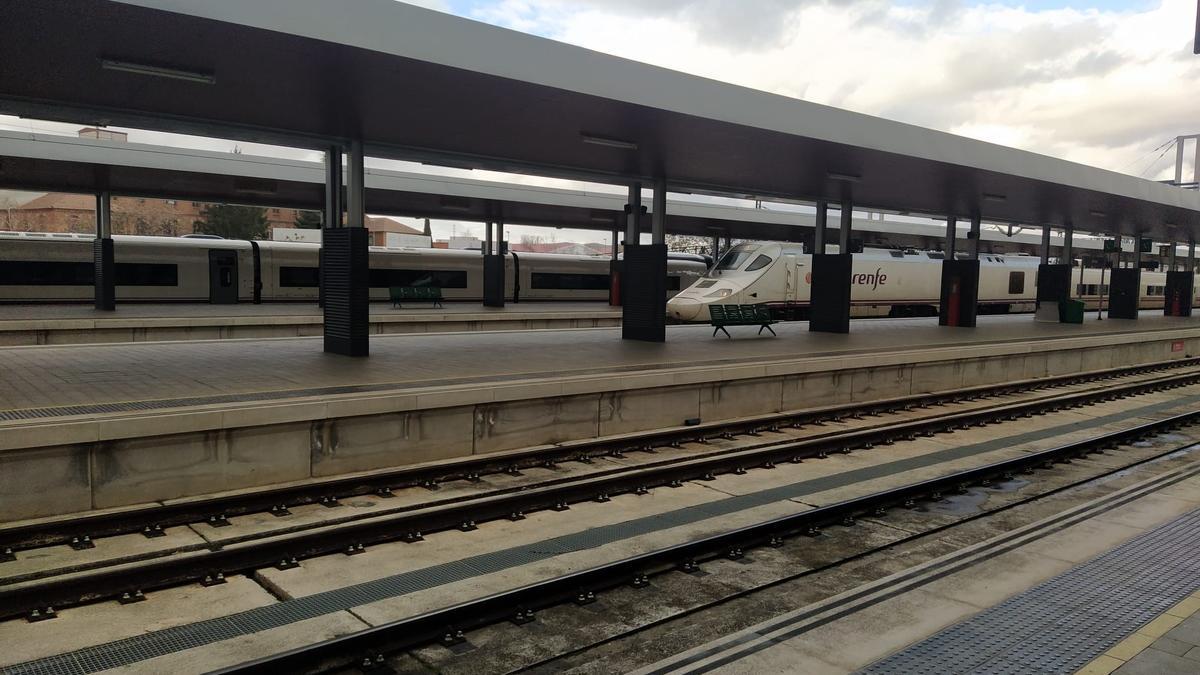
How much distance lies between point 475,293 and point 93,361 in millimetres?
19317

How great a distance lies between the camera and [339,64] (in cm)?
866

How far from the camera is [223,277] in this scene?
82.1 feet

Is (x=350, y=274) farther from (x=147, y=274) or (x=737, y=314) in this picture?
(x=147, y=274)

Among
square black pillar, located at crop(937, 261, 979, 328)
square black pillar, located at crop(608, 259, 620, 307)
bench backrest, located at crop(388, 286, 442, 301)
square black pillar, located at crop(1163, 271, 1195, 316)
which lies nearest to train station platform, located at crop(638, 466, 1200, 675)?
square black pillar, located at crop(937, 261, 979, 328)

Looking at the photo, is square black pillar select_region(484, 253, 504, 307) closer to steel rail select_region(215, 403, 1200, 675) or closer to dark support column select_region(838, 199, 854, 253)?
dark support column select_region(838, 199, 854, 253)

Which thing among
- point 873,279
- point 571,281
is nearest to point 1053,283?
point 873,279

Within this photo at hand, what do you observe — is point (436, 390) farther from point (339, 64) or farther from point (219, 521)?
point (339, 64)

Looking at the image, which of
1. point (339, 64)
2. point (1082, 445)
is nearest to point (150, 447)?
point (339, 64)

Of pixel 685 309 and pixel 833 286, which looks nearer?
pixel 833 286

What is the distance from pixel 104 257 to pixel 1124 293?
35484mm

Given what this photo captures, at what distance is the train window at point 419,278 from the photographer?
28312 mm

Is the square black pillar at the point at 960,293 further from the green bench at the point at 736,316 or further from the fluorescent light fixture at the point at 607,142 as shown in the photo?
the fluorescent light fixture at the point at 607,142

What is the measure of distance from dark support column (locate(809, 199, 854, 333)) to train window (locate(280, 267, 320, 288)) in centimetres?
1650

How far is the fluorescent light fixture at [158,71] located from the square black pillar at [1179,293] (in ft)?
124
